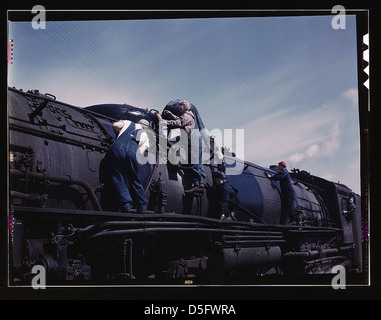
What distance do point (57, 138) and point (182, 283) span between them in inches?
84.3

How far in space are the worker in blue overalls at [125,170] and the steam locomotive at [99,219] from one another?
0.11 m

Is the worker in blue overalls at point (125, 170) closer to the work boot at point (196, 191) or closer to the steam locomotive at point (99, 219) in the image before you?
the steam locomotive at point (99, 219)

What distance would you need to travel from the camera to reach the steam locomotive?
17.0 ft

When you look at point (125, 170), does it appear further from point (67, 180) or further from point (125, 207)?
point (67, 180)

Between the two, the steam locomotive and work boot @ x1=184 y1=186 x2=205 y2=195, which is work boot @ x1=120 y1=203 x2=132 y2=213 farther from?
work boot @ x1=184 y1=186 x2=205 y2=195

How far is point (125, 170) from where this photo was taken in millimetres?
5996

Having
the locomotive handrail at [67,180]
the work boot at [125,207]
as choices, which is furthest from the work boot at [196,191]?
the locomotive handrail at [67,180]

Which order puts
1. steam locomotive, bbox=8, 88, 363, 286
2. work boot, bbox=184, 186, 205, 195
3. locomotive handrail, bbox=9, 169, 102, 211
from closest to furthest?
locomotive handrail, bbox=9, 169, 102, 211 < steam locomotive, bbox=8, 88, 363, 286 < work boot, bbox=184, 186, 205, 195

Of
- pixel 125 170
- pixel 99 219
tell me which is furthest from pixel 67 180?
pixel 125 170

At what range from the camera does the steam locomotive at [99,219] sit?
517 centimetres

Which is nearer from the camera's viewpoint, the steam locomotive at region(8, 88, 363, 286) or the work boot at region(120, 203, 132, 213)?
the steam locomotive at region(8, 88, 363, 286)

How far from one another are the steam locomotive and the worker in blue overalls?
11 cm

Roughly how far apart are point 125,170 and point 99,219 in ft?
2.28

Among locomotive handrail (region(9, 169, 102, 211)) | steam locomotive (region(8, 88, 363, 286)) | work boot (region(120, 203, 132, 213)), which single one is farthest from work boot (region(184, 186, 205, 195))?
locomotive handrail (region(9, 169, 102, 211))
